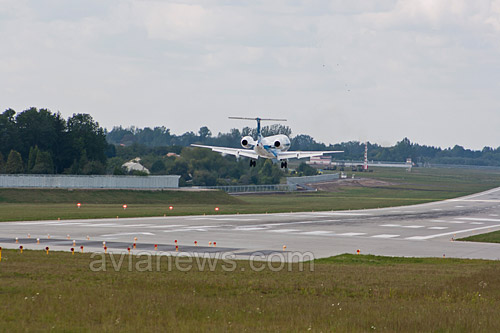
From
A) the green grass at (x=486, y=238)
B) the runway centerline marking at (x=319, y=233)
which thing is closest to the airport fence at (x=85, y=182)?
the runway centerline marking at (x=319, y=233)

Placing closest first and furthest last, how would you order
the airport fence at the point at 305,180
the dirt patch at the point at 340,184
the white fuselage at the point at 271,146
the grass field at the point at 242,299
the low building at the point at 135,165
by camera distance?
the grass field at the point at 242,299 < the white fuselage at the point at 271,146 < the airport fence at the point at 305,180 < the low building at the point at 135,165 < the dirt patch at the point at 340,184

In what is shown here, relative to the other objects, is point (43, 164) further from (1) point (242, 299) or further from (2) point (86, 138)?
(1) point (242, 299)

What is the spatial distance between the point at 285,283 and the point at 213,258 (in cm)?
1176

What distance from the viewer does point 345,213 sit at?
89438mm

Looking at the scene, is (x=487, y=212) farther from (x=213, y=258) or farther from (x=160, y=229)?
(x=213, y=258)

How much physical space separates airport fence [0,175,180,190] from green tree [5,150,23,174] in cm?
2003

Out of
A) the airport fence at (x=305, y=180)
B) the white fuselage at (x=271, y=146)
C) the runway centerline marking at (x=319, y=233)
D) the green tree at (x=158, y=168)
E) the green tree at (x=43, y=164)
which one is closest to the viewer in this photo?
the runway centerline marking at (x=319, y=233)

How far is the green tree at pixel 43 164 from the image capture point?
132 m

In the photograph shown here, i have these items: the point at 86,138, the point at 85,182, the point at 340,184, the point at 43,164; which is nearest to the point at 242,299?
the point at 85,182

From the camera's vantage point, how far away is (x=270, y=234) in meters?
57.9

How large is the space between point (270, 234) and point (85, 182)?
62157 mm

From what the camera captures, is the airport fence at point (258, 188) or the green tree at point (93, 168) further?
the airport fence at point (258, 188)

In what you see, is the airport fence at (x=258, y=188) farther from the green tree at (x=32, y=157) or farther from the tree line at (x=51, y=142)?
the green tree at (x=32, y=157)

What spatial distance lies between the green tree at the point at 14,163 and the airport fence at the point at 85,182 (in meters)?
20.0
